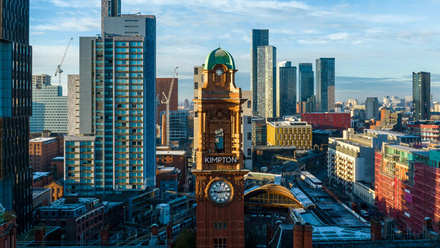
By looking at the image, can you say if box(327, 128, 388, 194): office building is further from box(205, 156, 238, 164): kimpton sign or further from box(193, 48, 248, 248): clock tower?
box(205, 156, 238, 164): kimpton sign

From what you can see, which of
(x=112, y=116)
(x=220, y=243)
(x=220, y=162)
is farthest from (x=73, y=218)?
(x=220, y=162)

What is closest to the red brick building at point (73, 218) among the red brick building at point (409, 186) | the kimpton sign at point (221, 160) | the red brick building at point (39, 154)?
the kimpton sign at point (221, 160)

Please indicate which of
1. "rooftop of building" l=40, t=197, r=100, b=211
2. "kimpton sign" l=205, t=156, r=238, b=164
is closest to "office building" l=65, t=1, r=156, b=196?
"rooftop of building" l=40, t=197, r=100, b=211

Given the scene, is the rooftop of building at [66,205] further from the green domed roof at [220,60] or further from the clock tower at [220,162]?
the green domed roof at [220,60]

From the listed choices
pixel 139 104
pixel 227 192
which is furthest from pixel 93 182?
pixel 227 192

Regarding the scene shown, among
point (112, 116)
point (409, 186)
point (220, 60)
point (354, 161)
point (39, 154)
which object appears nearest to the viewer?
point (220, 60)

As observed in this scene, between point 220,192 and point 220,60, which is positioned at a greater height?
point 220,60

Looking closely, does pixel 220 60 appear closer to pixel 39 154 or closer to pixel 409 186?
pixel 409 186
